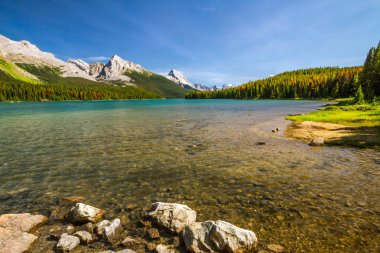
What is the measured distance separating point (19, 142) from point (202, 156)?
23261 millimetres

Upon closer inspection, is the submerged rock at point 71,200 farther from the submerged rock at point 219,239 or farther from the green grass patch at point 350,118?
the green grass patch at point 350,118

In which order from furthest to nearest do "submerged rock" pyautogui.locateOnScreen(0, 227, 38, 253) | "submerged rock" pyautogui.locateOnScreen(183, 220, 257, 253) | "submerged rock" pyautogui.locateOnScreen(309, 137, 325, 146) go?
1. "submerged rock" pyautogui.locateOnScreen(309, 137, 325, 146)
2. "submerged rock" pyautogui.locateOnScreen(0, 227, 38, 253)
3. "submerged rock" pyautogui.locateOnScreen(183, 220, 257, 253)

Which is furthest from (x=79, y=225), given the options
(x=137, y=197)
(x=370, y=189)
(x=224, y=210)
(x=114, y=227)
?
(x=370, y=189)

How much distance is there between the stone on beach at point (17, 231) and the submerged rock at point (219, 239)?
6217mm

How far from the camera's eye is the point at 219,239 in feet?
25.9

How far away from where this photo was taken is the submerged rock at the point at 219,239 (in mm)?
7828

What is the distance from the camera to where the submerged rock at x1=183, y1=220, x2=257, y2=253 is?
7.83 metres

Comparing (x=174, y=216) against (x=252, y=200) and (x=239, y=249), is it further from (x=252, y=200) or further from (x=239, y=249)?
(x=252, y=200)

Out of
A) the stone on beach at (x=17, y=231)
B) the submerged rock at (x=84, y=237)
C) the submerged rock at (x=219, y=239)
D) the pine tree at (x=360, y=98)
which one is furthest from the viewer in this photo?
the pine tree at (x=360, y=98)

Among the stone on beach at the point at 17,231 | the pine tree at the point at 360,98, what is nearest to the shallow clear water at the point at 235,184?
the stone on beach at the point at 17,231

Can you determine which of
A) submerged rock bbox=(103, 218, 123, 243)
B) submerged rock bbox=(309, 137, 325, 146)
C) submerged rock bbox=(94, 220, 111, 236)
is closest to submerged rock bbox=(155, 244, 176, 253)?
submerged rock bbox=(103, 218, 123, 243)

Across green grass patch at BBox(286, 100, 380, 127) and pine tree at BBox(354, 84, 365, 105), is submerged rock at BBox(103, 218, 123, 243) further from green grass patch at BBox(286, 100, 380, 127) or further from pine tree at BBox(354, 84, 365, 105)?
pine tree at BBox(354, 84, 365, 105)

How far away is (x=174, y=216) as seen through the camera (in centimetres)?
957

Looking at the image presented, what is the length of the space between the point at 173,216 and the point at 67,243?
13.4ft
